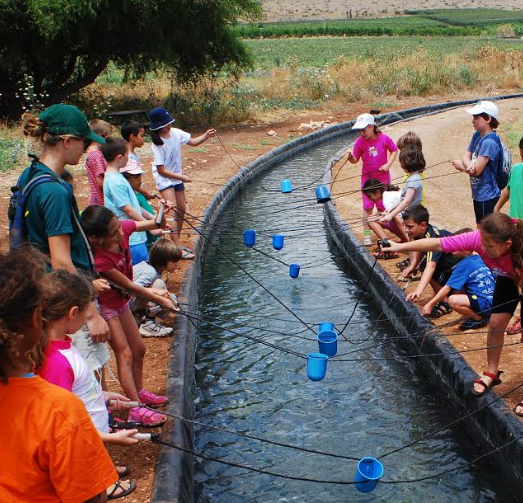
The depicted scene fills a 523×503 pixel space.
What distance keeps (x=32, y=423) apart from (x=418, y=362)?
4.85 metres

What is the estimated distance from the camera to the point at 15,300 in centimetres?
240

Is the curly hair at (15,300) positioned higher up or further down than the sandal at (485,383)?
higher up

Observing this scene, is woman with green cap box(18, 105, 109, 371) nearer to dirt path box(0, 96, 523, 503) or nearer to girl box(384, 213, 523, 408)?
dirt path box(0, 96, 523, 503)

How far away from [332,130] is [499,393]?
16.3 metres

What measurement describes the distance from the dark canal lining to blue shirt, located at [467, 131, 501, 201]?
1654mm

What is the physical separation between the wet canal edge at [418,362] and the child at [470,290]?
0.32m

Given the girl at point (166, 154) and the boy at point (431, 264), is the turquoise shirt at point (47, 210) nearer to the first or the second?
the boy at point (431, 264)

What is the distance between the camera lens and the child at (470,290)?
6500 mm

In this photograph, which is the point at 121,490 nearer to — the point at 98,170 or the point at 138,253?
the point at 138,253

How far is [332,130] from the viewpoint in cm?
2106

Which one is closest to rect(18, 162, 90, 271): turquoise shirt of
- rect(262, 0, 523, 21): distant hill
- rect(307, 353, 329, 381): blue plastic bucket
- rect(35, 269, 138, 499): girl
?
rect(35, 269, 138, 499): girl

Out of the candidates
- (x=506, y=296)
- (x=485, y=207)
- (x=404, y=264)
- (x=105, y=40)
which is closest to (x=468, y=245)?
(x=506, y=296)

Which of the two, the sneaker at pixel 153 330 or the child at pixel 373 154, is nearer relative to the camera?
the sneaker at pixel 153 330

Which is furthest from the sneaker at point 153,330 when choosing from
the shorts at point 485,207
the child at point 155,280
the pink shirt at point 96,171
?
the shorts at point 485,207
